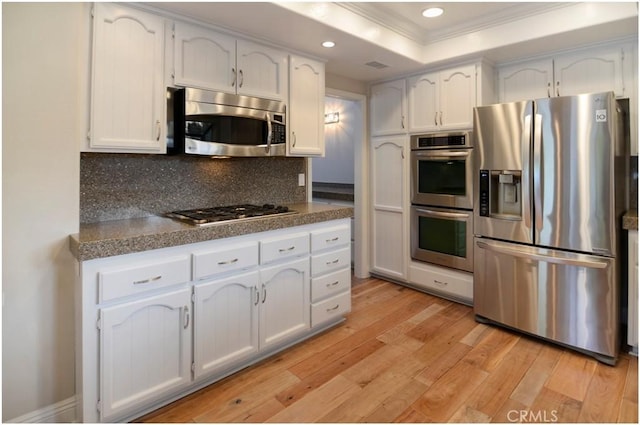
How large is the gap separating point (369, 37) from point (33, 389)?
2.92 meters

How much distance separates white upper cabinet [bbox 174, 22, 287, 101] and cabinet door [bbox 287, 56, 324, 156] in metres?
0.11

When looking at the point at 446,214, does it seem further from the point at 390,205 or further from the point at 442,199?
the point at 390,205

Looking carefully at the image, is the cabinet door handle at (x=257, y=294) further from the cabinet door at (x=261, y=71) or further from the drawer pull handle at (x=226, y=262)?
the cabinet door at (x=261, y=71)

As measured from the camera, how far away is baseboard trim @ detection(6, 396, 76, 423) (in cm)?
172

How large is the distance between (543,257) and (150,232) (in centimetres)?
254

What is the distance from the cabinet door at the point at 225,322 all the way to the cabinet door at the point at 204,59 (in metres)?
1.26

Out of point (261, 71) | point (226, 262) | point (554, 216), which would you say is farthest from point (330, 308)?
point (261, 71)

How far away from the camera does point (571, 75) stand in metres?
2.85

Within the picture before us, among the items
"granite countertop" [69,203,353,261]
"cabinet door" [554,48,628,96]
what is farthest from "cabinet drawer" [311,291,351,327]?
"cabinet door" [554,48,628,96]

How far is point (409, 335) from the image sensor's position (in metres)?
2.78

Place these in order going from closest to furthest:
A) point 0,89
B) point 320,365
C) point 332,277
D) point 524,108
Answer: point 0,89 → point 320,365 → point 524,108 → point 332,277

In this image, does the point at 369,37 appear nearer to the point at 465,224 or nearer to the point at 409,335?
the point at 465,224

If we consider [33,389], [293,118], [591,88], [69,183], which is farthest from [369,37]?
[33,389]

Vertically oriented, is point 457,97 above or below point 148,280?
above
